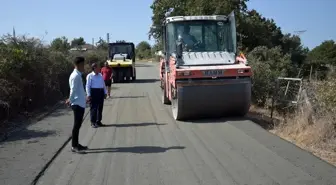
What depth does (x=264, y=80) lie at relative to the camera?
54.1 ft

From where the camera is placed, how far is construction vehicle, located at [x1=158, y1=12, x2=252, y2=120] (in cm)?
1120

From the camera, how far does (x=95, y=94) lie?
1164 cm

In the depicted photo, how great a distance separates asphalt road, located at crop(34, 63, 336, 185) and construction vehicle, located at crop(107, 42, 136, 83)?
19.4 metres

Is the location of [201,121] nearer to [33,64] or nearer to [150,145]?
[150,145]

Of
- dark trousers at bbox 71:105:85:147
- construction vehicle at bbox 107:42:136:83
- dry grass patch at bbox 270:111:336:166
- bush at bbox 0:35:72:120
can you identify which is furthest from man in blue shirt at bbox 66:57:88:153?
construction vehicle at bbox 107:42:136:83

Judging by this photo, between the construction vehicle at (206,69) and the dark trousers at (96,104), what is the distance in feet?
6.85

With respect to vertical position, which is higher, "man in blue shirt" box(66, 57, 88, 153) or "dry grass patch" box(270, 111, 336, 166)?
"man in blue shirt" box(66, 57, 88, 153)

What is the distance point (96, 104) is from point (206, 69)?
10.5ft

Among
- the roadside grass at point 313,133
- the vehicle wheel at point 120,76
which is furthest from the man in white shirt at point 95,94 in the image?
the vehicle wheel at point 120,76

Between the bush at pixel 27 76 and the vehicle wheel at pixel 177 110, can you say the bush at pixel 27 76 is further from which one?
the vehicle wheel at pixel 177 110

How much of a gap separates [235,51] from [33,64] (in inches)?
307

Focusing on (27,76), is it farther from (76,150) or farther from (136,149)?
(136,149)

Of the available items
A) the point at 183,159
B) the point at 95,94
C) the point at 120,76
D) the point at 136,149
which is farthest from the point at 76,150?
the point at 120,76

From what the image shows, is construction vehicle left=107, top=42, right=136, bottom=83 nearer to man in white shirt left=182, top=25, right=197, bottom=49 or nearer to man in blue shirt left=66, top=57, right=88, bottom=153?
man in white shirt left=182, top=25, right=197, bottom=49
